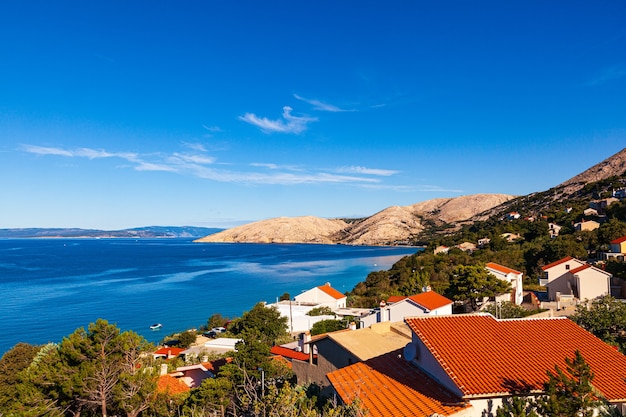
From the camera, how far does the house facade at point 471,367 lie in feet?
27.8

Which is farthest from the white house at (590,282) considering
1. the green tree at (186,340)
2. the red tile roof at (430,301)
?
the green tree at (186,340)

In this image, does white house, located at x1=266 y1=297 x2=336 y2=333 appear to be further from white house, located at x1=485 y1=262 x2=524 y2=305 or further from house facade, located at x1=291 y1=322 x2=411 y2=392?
house facade, located at x1=291 y1=322 x2=411 y2=392

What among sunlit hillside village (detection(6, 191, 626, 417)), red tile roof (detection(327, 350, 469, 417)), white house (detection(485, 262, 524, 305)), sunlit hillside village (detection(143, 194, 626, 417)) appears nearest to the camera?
sunlit hillside village (detection(6, 191, 626, 417))

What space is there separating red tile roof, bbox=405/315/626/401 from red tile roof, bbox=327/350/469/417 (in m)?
0.56

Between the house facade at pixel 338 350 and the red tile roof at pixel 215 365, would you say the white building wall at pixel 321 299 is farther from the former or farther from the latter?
the house facade at pixel 338 350

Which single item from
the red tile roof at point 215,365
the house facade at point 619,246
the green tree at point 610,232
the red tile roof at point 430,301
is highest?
the green tree at point 610,232

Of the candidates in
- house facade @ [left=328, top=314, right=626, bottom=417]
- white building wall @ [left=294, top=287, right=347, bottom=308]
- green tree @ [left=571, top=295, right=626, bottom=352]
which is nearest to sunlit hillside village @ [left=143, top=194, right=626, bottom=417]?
house facade @ [left=328, top=314, right=626, bottom=417]

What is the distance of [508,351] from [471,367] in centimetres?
138

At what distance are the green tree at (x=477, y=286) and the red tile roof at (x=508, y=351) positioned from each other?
17.7 m

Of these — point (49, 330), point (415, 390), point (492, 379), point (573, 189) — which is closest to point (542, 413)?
point (492, 379)

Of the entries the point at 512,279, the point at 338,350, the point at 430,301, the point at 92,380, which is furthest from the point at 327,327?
the point at 92,380

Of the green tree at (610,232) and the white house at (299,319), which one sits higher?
the green tree at (610,232)

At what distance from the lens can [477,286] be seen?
95.2 ft

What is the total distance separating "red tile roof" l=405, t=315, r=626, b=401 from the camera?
868 cm
